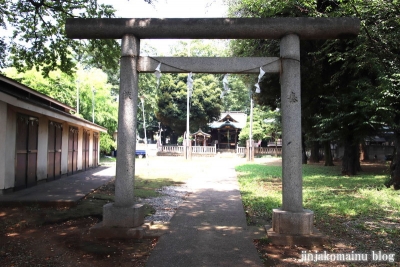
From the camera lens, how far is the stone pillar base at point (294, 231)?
4.92 m

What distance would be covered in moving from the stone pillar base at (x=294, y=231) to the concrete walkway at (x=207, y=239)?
421mm

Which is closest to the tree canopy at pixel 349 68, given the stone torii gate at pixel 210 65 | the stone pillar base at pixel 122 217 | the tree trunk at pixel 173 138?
the stone torii gate at pixel 210 65

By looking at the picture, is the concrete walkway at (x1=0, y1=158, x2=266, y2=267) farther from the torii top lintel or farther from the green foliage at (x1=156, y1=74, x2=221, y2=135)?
the green foliage at (x1=156, y1=74, x2=221, y2=135)

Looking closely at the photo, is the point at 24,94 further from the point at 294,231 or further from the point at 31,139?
the point at 294,231

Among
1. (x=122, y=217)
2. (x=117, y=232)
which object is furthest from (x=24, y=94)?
(x=117, y=232)

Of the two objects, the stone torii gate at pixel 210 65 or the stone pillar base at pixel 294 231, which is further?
the stone torii gate at pixel 210 65

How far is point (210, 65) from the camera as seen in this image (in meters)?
5.59

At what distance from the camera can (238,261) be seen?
13.9ft

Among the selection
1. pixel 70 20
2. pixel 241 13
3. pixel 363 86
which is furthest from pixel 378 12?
pixel 70 20

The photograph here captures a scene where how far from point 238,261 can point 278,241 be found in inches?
41.0

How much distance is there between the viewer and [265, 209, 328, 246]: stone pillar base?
16.1 feet

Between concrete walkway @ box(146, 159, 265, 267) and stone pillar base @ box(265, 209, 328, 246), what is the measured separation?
42 cm

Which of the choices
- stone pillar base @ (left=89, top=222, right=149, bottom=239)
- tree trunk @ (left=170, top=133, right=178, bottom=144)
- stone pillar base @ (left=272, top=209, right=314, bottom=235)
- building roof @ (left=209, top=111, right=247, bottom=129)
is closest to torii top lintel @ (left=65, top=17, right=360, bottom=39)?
stone pillar base @ (left=272, top=209, right=314, bottom=235)

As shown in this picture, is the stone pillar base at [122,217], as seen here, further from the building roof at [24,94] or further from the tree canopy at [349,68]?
the tree canopy at [349,68]
